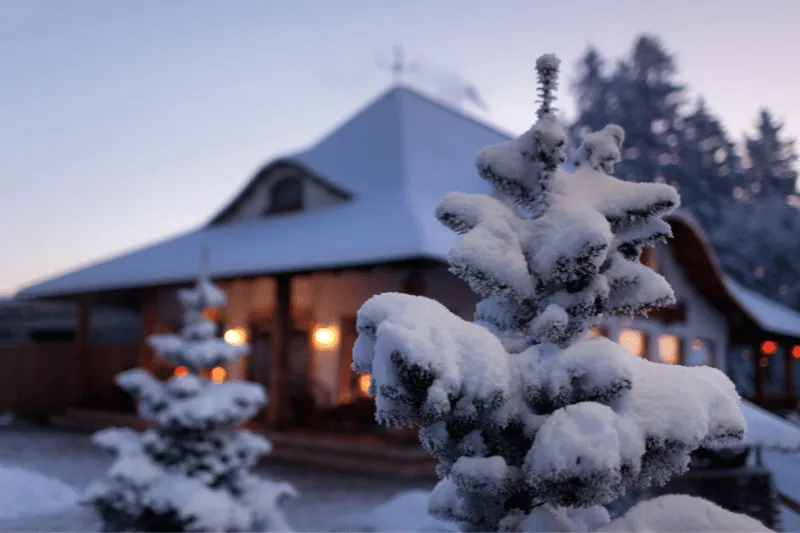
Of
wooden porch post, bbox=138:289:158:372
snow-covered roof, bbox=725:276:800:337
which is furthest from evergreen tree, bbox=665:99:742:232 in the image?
wooden porch post, bbox=138:289:158:372

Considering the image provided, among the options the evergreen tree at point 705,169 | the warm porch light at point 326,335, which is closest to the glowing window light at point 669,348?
the warm porch light at point 326,335

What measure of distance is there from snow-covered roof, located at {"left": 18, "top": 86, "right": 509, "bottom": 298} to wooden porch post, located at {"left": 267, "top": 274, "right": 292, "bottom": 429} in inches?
32.4

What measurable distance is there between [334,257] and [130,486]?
221 inches

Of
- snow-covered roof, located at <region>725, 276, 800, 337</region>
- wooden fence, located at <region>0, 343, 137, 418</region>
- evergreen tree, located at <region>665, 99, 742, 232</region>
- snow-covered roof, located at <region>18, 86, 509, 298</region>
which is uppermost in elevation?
evergreen tree, located at <region>665, 99, 742, 232</region>

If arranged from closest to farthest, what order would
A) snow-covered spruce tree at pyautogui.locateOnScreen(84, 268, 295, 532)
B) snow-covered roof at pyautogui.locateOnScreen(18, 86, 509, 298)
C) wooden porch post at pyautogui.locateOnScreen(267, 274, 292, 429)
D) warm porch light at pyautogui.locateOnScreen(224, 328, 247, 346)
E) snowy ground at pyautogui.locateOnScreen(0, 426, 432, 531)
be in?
1. snow-covered spruce tree at pyautogui.locateOnScreen(84, 268, 295, 532)
2. snowy ground at pyautogui.locateOnScreen(0, 426, 432, 531)
3. snow-covered roof at pyautogui.locateOnScreen(18, 86, 509, 298)
4. wooden porch post at pyautogui.locateOnScreen(267, 274, 292, 429)
5. warm porch light at pyautogui.locateOnScreen(224, 328, 247, 346)

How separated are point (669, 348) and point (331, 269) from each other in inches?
425

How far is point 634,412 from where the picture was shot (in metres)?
2.20

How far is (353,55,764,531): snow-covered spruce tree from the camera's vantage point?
79.7 inches

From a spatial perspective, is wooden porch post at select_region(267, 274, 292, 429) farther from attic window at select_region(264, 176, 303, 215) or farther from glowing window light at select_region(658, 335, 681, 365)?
glowing window light at select_region(658, 335, 681, 365)

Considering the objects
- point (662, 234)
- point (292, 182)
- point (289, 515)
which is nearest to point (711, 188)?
point (292, 182)

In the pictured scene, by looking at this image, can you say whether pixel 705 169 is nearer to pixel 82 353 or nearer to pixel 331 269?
pixel 331 269

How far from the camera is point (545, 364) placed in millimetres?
2340

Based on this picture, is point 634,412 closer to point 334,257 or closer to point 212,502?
point 212,502

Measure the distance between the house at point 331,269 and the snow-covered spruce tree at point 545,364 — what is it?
27.3 feet
